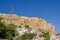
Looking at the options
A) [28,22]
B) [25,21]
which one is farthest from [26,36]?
[25,21]

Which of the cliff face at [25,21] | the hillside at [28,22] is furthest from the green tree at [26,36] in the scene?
the cliff face at [25,21]

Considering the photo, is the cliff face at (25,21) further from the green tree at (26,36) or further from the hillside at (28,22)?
the green tree at (26,36)

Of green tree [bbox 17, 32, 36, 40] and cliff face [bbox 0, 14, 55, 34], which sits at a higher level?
cliff face [bbox 0, 14, 55, 34]

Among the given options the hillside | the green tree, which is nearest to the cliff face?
the hillside

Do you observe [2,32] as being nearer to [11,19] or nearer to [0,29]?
[0,29]

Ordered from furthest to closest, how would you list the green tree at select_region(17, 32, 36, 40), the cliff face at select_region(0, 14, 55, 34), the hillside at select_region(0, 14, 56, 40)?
the cliff face at select_region(0, 14, 55, 34)
the hillside at select_region(0, 14, 56, 40)
the green tree at select_region(17, 32, 36, 40)

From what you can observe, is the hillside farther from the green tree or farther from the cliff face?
the green tree

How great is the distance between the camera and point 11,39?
53094mm

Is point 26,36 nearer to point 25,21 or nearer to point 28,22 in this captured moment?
point 28,22

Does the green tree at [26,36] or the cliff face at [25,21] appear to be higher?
the cliff face at [25,21]

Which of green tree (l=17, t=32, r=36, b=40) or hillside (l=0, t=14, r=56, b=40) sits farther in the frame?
hillside (l=0, t=14, r=56, b=40)

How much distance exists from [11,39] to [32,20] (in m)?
22.1

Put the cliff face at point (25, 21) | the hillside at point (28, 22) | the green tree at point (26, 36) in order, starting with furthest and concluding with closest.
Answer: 1. the cliff face at point (25, 21)
2. the hillside at point (28, 22)
3. the green tree at point (26, 36)

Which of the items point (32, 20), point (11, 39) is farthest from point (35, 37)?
point (32, 20)
